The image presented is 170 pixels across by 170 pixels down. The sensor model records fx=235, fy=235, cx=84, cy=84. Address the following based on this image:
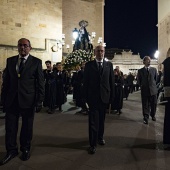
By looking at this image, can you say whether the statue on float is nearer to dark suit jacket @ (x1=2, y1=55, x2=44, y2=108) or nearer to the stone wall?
the stone wall

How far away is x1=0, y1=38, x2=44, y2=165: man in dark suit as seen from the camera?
11.1 feet

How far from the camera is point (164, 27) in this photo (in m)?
19.7

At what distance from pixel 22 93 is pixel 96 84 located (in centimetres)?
124

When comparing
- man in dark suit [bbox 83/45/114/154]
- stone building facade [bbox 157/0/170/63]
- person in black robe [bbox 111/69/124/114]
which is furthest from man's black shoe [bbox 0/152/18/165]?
stone building facade [bbox 157/0/170/63]

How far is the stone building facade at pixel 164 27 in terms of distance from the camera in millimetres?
18869

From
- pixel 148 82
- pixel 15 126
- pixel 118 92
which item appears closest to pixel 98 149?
pixel 15 126

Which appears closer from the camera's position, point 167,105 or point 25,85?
point 25,85

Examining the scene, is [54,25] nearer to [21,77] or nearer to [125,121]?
[125,121]

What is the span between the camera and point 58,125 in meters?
5.78

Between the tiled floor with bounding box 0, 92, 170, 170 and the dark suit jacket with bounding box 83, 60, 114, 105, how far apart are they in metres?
0.86

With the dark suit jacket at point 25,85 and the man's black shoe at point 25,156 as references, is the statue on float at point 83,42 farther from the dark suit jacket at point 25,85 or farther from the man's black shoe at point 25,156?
the man's black shoe at point 25,156

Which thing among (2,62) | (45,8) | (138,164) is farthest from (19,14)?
(138,164)

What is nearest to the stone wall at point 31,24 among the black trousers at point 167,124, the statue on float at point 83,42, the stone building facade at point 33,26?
the stone building facade at point 33,26

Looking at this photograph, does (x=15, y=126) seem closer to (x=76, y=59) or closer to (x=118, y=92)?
(x=118, y=92)
